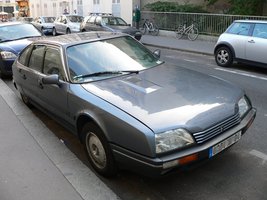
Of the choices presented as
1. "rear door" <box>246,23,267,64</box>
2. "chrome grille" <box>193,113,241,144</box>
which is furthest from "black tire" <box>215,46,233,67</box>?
"chrome grille" <box>193,113,241,144</box>

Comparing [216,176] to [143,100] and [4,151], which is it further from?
[4,151]

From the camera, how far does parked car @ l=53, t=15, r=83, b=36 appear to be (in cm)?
2219

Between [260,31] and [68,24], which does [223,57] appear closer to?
[260,31]

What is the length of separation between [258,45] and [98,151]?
274 inches

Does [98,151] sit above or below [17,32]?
below

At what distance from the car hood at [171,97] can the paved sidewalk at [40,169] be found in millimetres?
935

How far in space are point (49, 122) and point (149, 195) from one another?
281 centimetres

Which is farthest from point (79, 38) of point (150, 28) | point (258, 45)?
point (150, 28)

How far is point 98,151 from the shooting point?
12.5 feet

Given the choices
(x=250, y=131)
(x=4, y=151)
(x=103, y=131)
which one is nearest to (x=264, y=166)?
(x=250, y=131)

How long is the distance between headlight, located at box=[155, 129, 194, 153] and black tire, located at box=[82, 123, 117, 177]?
0.65 m

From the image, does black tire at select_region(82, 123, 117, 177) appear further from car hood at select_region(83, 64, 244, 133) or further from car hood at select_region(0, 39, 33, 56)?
car hood at select_region(0, 39, 33, 56)

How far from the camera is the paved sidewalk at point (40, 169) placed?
354 centimetres

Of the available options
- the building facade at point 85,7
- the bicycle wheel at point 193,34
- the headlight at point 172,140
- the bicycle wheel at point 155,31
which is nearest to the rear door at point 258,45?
the headlight at point 172,140
